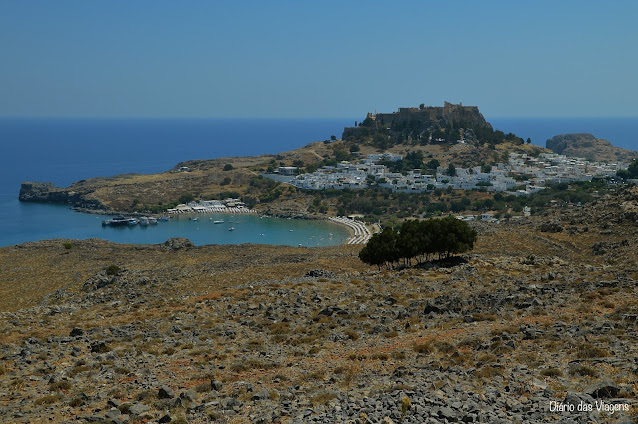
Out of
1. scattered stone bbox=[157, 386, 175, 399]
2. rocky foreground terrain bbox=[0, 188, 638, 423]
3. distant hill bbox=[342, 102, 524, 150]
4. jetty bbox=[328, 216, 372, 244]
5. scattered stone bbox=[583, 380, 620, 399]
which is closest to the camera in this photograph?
scattered stone bbox=[583, 380, 620, 399]

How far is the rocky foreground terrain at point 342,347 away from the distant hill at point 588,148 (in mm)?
138153

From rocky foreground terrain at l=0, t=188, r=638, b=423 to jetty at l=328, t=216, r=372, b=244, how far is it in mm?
42747

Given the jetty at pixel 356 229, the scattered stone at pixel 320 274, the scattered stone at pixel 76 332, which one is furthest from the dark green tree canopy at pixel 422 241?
the jetty at pixel 356 229

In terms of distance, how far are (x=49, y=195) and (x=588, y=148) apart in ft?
470

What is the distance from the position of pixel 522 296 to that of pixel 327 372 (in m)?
8.48

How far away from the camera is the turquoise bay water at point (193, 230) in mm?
77875

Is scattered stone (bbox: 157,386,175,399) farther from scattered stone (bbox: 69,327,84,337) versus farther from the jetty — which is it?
the jetty

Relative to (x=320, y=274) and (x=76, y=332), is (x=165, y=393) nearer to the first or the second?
(x=76, y=332)

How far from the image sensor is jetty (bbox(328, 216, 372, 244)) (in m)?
69.9

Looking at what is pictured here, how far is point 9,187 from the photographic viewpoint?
132000mm

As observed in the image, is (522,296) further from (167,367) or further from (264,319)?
(167,367)

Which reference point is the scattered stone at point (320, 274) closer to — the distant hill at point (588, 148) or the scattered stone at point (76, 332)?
the scattered stone at point (76, 332)

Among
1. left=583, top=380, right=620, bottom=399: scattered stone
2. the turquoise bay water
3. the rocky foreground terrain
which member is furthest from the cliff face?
left=583, top=380, right=620, bottom=399: scattered stone

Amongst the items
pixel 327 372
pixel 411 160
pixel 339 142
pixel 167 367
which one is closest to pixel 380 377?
pixel 327 372
